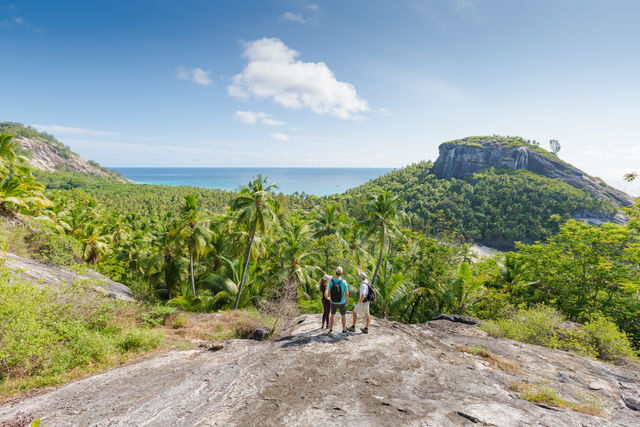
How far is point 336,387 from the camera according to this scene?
563 centimetres

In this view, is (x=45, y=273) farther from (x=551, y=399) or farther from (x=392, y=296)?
(x=392, y=296)

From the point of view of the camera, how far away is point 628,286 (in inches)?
495

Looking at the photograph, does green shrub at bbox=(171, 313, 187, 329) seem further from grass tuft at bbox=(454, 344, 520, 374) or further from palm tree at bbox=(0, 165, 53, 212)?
grass tuft at bbox=(454, 344, 520, 374)

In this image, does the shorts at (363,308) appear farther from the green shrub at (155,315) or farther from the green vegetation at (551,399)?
the green shrub at (155,315)

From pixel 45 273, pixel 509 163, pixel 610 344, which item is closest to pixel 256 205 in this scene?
pixel 45 273

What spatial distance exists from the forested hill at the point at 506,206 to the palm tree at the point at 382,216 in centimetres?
5204

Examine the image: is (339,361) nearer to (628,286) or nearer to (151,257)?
(628,286)

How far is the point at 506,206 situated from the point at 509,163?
44.1 m

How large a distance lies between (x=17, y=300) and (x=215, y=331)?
21.1 ft

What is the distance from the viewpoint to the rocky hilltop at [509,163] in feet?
349

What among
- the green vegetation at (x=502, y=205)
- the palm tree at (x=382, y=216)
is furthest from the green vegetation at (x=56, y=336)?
the green vegetation at (x=502, y=205)

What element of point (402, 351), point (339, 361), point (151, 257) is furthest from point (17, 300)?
point (151, 257)

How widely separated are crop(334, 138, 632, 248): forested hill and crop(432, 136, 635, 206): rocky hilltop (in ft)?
22.9

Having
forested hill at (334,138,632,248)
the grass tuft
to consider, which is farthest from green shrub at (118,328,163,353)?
forested hill at (334,138,632,248)
